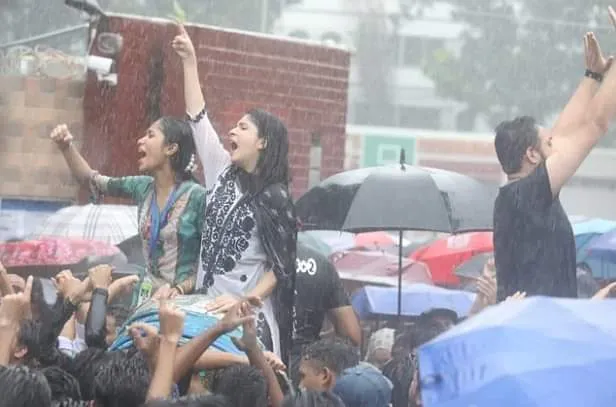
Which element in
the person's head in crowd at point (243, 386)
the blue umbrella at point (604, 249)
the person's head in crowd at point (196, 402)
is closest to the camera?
the person's head in crowd at point (196, 402)

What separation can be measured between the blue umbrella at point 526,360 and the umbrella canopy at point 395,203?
5.95 meters

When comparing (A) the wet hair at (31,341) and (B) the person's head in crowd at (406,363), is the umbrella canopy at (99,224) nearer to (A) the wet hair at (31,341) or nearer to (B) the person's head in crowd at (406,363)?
(B) the person's head in crowd at (406,363)

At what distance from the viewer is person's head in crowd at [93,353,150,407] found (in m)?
5.20

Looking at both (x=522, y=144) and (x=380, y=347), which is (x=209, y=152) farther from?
(x=380, y=347)

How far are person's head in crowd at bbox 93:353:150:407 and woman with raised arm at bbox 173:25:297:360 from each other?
36.2 inches

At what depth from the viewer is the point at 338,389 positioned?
6.07m

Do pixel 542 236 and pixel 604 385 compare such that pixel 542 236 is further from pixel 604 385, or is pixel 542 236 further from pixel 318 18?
pixel 318 18

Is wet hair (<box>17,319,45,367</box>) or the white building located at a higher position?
wet hair (<box>17,319,45,367</box>)

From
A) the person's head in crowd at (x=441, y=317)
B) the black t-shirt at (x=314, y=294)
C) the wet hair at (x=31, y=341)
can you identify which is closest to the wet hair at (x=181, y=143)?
the wet hair at (x=31, y=341)

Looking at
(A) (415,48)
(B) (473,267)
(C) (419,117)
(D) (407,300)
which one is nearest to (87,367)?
(D) (407,300)

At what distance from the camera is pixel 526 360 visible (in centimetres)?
395

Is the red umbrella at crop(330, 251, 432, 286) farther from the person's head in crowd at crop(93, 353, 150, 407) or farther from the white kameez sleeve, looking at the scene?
the person's head in crowd at crop(93, 353, 150, 407)

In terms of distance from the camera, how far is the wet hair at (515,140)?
6133 mm

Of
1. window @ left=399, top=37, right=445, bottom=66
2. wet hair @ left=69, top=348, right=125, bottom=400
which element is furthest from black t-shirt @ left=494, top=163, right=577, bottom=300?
window @ left=399, top=37, right=445, bottom=66
